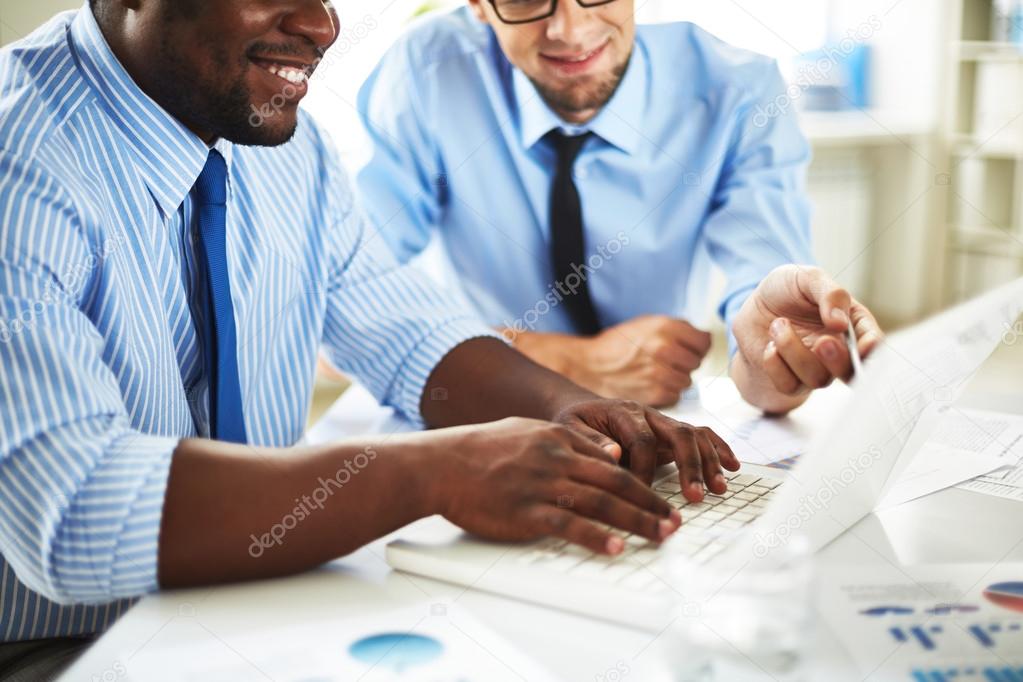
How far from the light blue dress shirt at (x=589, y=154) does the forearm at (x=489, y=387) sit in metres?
0.54

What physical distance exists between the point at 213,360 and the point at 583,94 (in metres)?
0.87

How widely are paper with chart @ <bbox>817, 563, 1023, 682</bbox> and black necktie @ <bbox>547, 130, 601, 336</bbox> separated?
1022 millimetres

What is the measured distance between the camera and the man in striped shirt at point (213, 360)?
731 mm

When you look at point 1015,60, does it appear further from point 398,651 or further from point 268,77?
point 398,651

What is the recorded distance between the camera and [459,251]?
1.78 m

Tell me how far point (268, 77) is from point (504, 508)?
56cm

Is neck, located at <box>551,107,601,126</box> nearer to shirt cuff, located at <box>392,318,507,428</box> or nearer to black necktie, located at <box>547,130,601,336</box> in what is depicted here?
black necktie, located at <box>547,130,601,336</box>

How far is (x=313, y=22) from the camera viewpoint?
1096 mm

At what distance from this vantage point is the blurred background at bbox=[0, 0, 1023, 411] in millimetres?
3742

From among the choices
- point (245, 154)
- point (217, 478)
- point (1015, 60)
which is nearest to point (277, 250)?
point (245, 154)

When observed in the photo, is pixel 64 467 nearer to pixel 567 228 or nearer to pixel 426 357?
pixel 426 357

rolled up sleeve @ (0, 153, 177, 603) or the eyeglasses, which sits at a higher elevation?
the eyeglasses

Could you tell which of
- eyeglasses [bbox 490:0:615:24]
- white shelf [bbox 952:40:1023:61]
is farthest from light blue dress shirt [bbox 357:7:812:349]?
white shelf [bbox 952:40:1023:61]

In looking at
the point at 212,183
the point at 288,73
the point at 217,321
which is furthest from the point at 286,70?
the point at 217,321
